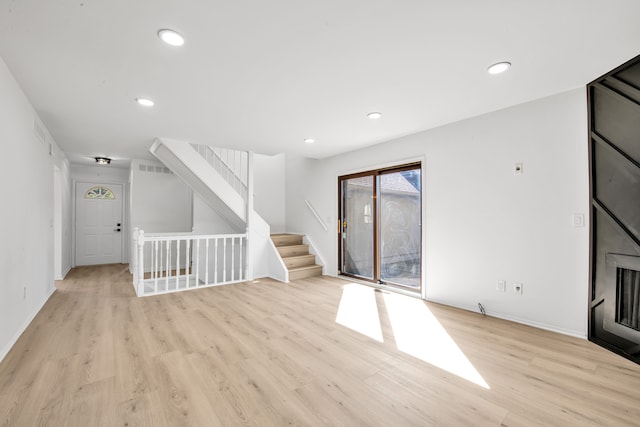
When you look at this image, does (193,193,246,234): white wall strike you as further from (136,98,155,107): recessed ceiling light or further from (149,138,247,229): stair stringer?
(136,98,155,107): recessed ceiling light

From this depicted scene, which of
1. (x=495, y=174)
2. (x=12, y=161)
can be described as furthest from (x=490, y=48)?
(x=12, y=161)

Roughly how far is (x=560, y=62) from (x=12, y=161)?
4.51m

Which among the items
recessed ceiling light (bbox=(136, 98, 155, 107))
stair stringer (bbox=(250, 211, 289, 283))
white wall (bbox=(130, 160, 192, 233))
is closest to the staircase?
stair stringer (bbox=(250, 211, 289, 283))

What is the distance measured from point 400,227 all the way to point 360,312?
5.21ft

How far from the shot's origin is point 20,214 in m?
2.65

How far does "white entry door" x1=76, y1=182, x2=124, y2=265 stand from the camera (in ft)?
21.6

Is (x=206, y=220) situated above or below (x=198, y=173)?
below

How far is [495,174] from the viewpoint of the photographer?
10.3ft

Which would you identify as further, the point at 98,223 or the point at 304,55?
the point at 98,223

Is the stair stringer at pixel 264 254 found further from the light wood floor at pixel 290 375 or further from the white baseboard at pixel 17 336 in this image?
the white baseboard at pixel 17 336

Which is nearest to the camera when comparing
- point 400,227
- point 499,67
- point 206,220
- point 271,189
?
point 499,67

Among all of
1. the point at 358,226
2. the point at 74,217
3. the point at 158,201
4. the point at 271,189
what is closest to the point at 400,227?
the point at 358,226

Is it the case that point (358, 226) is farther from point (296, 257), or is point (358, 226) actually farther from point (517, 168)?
point (517, 168)

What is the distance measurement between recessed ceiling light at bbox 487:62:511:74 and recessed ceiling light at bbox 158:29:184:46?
227cm
